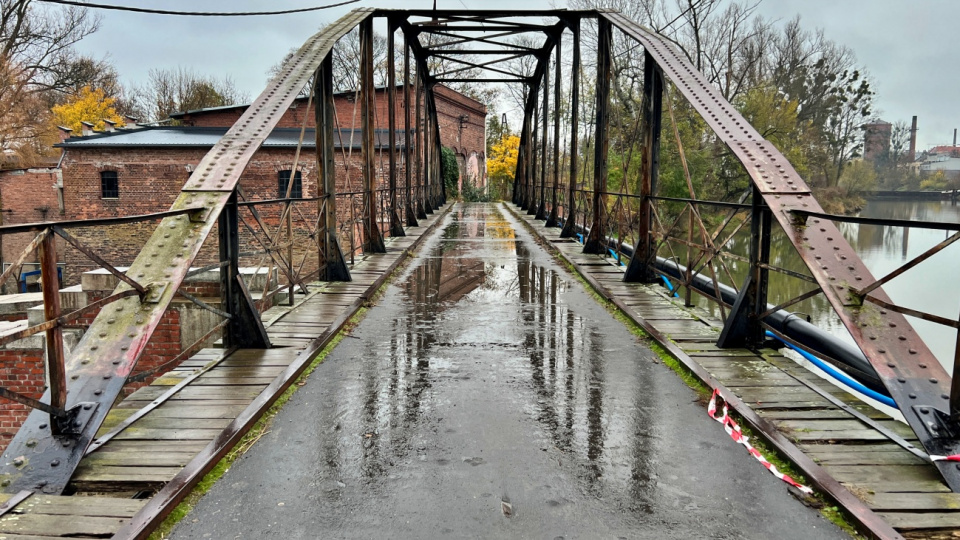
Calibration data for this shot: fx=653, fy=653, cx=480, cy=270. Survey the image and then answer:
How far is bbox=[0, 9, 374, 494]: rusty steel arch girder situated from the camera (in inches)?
103

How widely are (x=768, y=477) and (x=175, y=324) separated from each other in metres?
8.40

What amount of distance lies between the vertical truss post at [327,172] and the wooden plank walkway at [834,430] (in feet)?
12.2

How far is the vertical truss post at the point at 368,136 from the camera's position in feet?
31.9

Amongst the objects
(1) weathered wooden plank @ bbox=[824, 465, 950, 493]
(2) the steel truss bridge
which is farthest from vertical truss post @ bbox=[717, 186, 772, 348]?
(1) weathered wooden plank @ bbox=[824, 465, 950, 493]

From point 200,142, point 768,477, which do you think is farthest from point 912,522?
point 200,142

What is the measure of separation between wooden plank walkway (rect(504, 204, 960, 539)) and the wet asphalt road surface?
0.26 metres

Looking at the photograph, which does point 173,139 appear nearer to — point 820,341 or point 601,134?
point 601,134

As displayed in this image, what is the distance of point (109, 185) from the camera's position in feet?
78.7

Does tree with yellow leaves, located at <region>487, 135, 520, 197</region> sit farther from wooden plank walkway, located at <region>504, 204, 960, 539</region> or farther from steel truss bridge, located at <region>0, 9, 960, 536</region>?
wooden plank walkway, located at <region>504, 204, 960, 539</region>

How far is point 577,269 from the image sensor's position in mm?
8719

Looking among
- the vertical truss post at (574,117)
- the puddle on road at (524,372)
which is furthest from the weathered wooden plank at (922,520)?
the vertical truss post at (574,117)

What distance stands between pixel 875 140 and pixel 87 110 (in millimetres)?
44717

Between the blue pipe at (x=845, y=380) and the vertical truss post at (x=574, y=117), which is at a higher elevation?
the vertical truss post at (x=574, y=117)

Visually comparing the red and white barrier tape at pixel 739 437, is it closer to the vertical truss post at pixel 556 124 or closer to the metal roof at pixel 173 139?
the vertical truss post at pixel 556 124
